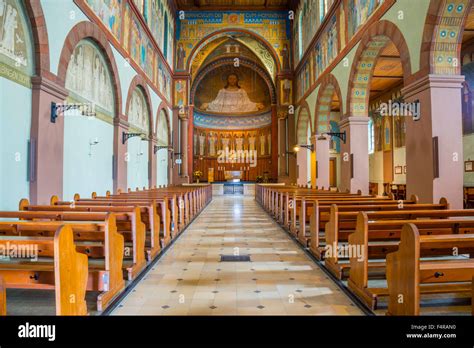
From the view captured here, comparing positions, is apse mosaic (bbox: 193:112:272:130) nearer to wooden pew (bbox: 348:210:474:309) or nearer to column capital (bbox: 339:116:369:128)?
column capital (bbox: 339:116:369:128)

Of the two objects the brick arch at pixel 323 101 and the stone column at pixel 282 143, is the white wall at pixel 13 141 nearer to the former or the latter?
the brick arch at pixel 323 101

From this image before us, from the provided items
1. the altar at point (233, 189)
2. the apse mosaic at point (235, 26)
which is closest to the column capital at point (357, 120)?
the apse mosaic at point (235, 26)

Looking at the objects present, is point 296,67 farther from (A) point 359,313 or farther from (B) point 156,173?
(A) point 359,313

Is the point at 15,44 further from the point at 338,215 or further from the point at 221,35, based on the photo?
the point at 221,35

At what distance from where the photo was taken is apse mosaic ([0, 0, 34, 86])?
5195mm

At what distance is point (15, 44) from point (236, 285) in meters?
5.41

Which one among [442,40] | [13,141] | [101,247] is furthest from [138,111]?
[442,40]

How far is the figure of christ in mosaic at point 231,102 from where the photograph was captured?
95.0 ft

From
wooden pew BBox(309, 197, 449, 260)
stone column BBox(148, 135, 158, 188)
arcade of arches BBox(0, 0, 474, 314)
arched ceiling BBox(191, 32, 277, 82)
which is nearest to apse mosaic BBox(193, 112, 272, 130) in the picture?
arcade of arches BBox(0, 0, 474, 314)

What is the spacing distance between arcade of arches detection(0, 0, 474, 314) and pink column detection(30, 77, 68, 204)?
25mm

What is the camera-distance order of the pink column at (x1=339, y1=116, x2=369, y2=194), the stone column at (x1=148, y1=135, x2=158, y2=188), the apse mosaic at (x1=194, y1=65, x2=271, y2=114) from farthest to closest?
the apse mosaic at (x1=194, y1=65, x2=271, y2=114) → the stone column at (x1=148, y1=135, x2=158, y2=188) → the pink column at (x1=339, y1=116, x2=369, y2=194)
